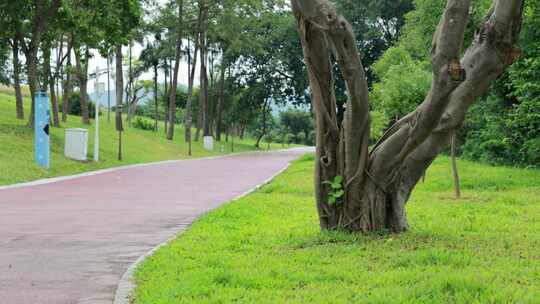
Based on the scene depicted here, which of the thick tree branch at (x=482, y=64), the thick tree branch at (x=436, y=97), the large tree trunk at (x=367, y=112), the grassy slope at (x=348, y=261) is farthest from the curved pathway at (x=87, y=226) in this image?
the thick tree branch at (x=482, y=64)

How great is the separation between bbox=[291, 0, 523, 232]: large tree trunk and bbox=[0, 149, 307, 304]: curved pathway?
259 centimetres

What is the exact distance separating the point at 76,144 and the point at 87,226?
15.8 m

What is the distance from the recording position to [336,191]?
28.1ft

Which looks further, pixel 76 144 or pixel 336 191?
pixel 76 144

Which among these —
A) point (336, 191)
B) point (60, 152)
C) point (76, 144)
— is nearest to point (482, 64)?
point (336, 191)

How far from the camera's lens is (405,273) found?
6.07 m

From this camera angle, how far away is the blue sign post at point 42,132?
73.8ft

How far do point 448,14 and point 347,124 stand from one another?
1.76 m

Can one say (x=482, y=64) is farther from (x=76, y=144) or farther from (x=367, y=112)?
(x=76, y=144)

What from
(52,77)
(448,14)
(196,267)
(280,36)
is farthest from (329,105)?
(280,36)

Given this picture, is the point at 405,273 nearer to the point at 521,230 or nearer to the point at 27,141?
the point at 521,230

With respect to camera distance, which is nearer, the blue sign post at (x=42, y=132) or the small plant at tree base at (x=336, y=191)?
the small plant at tree base at (x=336, y=191)

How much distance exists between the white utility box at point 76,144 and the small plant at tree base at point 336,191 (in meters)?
19.0

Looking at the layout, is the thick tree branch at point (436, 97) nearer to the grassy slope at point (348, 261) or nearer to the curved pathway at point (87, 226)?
the grassy slope at point (348, 261)
